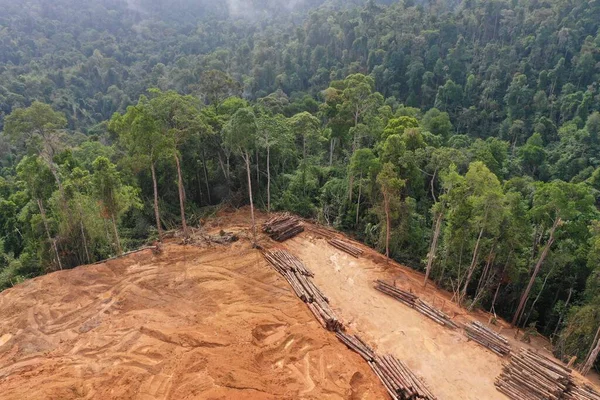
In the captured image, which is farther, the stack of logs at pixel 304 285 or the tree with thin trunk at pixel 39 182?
the tree with thin trunk at pixel 39 182

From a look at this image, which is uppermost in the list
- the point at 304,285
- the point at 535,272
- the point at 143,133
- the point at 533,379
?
the point at 143,133

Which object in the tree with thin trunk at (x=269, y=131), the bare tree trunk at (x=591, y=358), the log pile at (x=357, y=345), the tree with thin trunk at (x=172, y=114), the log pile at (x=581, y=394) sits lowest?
the bare tree trunk at (x=591, y=358)

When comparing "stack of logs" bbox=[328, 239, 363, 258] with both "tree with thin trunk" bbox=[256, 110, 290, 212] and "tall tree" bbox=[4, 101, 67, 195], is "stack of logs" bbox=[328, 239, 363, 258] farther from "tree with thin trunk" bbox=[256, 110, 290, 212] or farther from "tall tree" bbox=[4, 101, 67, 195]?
"tall tree" bbox=[4, 101, 67, 195]

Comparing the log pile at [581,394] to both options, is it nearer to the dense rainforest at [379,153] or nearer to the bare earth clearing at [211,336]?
the bare earth clearing at [211,336]

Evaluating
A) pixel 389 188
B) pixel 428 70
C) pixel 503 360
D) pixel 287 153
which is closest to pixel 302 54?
pixel 428 70

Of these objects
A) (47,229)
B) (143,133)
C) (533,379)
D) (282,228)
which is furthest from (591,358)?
(47,229)

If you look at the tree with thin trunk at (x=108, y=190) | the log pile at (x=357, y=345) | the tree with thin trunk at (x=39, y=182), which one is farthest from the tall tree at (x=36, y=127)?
the log pile at (x=357, y=345)

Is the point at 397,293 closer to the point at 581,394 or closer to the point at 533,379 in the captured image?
the point at 533,379
